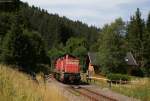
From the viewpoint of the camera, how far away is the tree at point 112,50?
73.3 meters

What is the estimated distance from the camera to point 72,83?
43000mm

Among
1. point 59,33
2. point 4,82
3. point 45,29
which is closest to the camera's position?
point 4,82

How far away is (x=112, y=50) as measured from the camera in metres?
74.2

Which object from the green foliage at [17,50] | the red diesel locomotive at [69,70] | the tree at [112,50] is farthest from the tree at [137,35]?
the red diesel locomotive at [69,70]

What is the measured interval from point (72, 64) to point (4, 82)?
113 feet

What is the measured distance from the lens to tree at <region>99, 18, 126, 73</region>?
73.3 m

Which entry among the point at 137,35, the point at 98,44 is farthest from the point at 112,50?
the point at 137,35

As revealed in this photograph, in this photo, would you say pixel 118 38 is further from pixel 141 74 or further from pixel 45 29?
pixel 45 29

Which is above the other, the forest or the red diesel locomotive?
the forest

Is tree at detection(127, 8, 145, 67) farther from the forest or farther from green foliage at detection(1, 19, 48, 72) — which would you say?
green foliage at detection(1, 19, 48, 72)

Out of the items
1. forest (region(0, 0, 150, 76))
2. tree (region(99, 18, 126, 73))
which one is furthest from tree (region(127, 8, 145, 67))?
tree (region(99, 18, 126, 73))

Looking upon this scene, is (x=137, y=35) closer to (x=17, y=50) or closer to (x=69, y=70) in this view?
(x=17, y=50)

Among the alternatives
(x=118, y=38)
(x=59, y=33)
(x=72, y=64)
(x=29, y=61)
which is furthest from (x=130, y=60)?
(x=59, y=33)

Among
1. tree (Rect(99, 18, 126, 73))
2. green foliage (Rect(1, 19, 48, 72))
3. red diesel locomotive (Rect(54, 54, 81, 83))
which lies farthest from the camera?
tree (Rect(99, 18, 126, 73))
